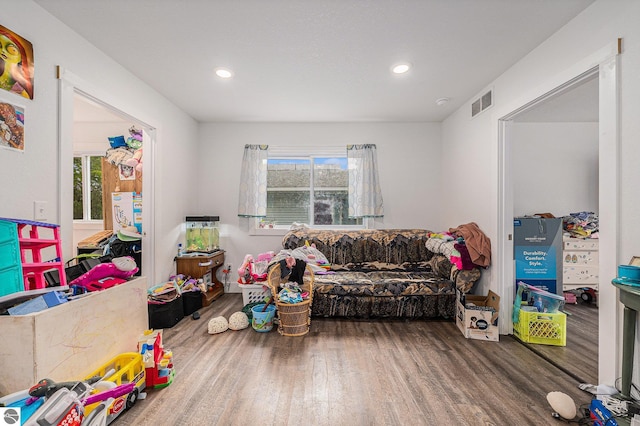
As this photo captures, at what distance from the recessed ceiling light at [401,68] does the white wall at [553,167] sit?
2645mm

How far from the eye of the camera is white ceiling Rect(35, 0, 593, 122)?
1.77 metres

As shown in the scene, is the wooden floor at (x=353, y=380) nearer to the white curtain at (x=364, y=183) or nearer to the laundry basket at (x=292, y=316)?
the laundry basket at (x=292, y=316)

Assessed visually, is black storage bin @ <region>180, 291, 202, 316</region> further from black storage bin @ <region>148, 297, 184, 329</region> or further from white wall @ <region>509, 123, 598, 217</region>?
white wall @ <region>509, 123, 598, 217</region>

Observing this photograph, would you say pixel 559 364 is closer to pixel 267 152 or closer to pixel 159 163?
pixel 267 152

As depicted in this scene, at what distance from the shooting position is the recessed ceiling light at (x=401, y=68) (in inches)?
96.2

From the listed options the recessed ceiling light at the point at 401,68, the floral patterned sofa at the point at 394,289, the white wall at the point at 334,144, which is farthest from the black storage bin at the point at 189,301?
the recessed ceiling light at the point at 401,68

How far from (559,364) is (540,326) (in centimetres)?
41

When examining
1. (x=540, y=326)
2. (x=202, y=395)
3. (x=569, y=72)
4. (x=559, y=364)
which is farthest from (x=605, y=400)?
(x=202, y=395)

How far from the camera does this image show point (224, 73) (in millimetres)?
2600

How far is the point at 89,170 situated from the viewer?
4137mm

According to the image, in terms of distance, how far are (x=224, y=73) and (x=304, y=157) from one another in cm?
185

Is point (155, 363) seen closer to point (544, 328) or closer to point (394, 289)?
point (394, 289)

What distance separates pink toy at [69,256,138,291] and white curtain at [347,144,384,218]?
287 cm

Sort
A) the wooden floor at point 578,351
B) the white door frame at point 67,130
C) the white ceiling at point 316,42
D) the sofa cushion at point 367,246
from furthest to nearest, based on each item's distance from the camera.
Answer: the sofa cushion at point 367,246 < the wooden floor at point 578,351 < the white door frame at point 67,130 < the white ceiling at point 316,42
